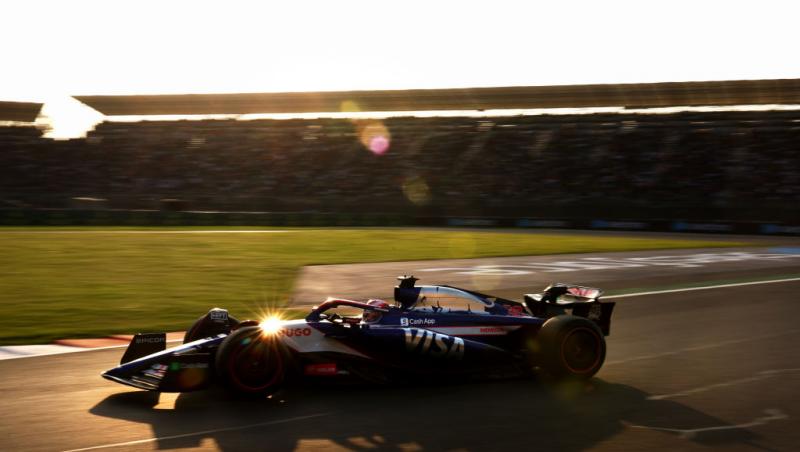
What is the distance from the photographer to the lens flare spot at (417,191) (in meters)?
40.8

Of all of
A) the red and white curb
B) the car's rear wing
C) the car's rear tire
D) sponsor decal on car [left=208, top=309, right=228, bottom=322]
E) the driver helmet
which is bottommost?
the red and white curb

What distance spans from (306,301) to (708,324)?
614cm

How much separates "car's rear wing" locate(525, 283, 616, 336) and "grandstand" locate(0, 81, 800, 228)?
1135 inches

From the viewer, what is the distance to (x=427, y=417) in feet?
21.1

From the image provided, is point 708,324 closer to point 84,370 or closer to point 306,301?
point 306,301

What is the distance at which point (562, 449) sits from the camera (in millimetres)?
5688

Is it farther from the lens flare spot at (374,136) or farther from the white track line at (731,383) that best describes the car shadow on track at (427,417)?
the lens flare spot at (374,136)

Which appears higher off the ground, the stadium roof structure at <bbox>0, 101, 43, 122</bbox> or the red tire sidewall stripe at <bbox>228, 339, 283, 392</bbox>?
the stadium roof structure at <bbox>0, 101, 43, 122</bbox>

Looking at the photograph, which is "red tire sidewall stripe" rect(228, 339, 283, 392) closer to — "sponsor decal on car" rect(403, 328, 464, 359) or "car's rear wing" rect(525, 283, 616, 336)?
"sponsor decal on car" rect(403, 328, 464, 359)

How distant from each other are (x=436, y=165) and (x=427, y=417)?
126 feet

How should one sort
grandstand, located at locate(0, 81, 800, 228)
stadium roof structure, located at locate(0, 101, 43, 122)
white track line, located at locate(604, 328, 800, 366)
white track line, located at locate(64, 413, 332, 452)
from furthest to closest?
stadium roof structure, located at locate(0, 101, 43, 122), grandstand, located at locate(0, 81, 800, 228), white track line, located at locate(604, 328, 800, 366), white track line, located at locate(64, 413, 332, 452)

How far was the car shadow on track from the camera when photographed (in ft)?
19.1

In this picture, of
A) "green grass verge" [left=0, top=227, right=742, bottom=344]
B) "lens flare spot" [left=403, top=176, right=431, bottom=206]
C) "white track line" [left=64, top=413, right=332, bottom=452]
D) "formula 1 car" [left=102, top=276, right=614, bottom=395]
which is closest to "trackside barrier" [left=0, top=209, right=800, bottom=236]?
"lens flare spot" [left=403, top=176, right=431, bottom=206]

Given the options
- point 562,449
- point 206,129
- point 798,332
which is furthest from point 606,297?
point 206,129
